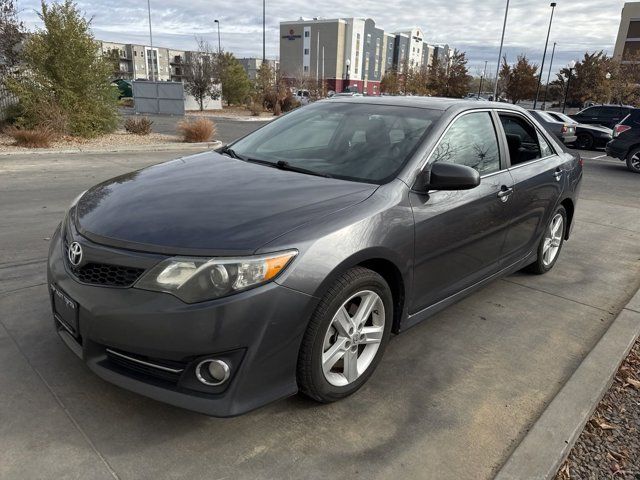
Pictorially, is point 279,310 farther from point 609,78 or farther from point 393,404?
point 609,78

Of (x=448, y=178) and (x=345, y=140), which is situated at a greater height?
(x=345, y=140)

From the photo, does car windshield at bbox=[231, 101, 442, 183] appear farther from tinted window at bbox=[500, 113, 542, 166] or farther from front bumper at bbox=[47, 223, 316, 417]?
front bumper at bbox=[47, 223, 316, 417]

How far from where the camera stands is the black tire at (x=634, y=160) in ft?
44.5

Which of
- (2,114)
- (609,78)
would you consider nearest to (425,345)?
(2,114)

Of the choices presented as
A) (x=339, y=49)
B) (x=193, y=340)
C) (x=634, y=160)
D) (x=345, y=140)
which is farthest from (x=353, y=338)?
(x=339, y=49)

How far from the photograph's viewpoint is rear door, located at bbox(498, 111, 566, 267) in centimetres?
404

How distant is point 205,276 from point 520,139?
3286 mm

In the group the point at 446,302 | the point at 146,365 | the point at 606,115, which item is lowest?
the point at 446,302

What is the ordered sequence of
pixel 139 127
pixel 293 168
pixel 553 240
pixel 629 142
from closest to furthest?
1. pixel 293 168
2. pixel 553 240
3. pixel 629 142
4. pixel 139 127

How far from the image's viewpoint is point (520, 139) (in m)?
4.39

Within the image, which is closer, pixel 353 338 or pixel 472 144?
pixel 353 338

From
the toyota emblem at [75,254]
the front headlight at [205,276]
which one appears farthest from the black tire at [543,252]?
the toyota emblem at [75,254]

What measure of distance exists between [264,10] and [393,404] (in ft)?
152

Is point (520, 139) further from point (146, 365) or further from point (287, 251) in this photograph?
point (146, 365)
